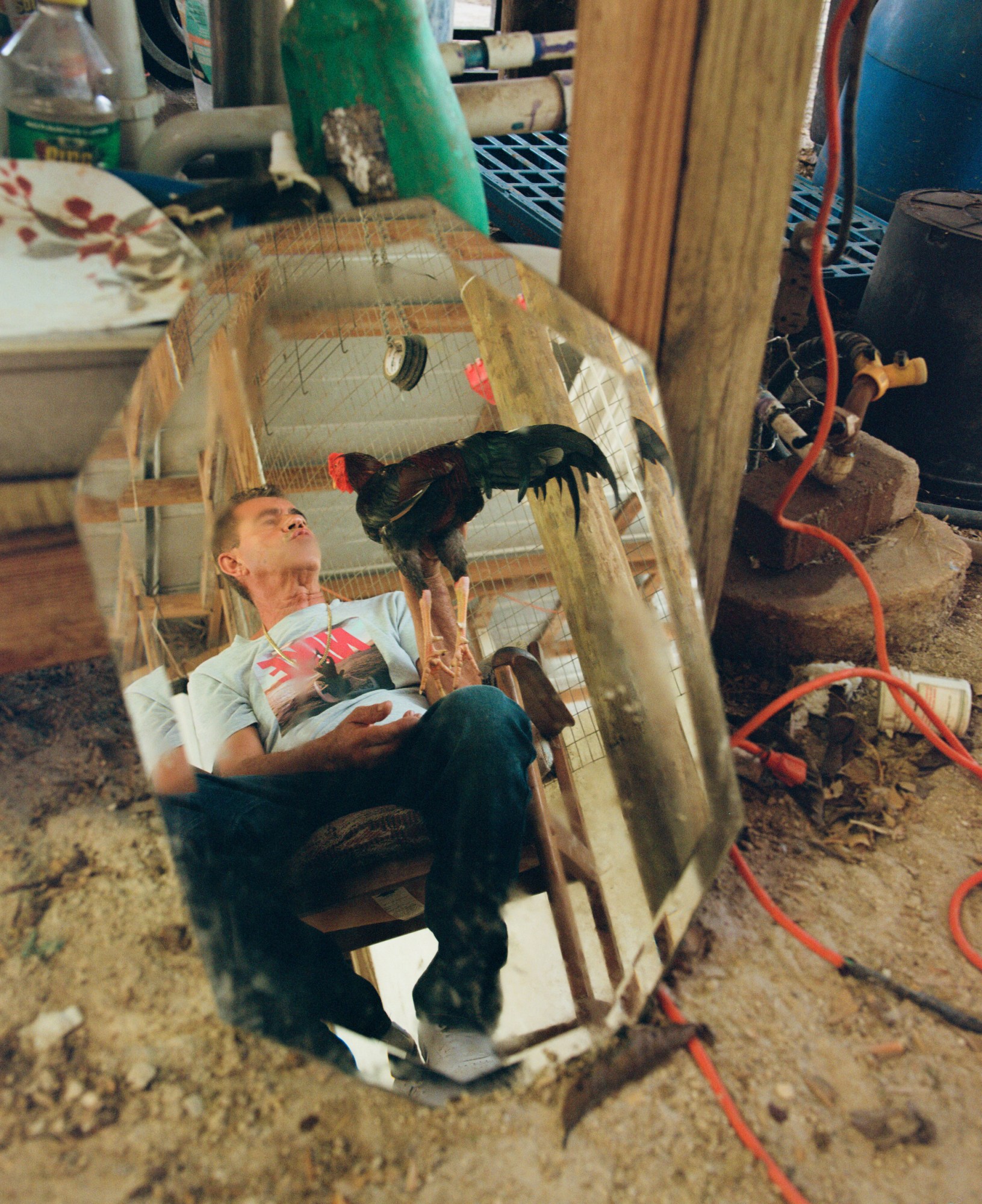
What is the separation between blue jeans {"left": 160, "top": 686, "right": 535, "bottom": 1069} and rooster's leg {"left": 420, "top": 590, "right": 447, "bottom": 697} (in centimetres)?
7

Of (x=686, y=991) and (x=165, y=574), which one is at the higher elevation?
(x=165, y=574)

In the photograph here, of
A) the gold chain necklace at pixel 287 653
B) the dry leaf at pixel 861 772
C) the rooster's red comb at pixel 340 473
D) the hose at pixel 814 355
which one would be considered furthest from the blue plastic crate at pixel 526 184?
the dry leaf at pixel 861 772

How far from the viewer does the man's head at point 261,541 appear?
3.73ft

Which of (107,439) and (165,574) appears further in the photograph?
(165,574)

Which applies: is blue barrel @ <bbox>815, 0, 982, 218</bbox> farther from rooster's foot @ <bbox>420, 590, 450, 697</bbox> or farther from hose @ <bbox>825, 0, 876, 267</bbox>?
rooster's foot @ <bbox>420, 590, 450, 697</bbox>

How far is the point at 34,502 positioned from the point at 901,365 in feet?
5.52

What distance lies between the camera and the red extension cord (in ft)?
2.97

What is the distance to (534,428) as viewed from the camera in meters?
1.09

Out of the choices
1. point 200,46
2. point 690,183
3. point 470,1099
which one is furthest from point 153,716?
point 200,46

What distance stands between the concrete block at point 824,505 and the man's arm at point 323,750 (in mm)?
877

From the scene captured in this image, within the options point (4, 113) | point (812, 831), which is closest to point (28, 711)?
point (4, 113)

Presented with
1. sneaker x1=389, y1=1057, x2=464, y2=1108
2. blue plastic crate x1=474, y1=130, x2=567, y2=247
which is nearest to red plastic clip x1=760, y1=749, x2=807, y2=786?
sneaker x1=389, y1=1057, x2=464, y2=1108

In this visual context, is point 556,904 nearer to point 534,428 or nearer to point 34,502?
point 534,428

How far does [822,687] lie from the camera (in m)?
1.46
